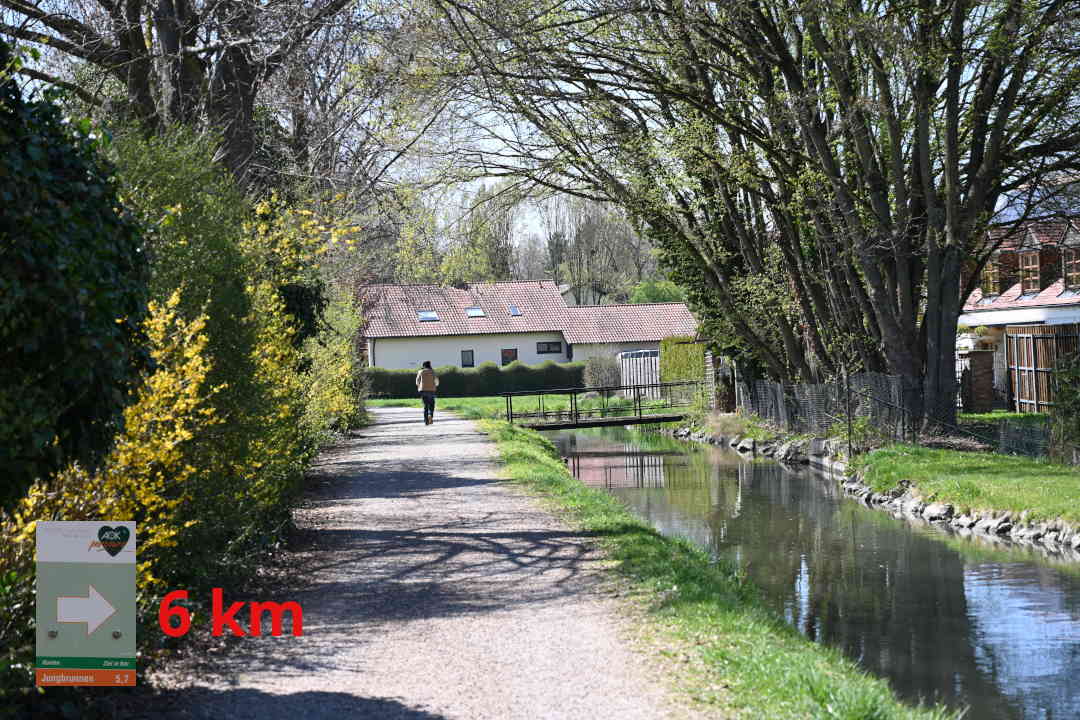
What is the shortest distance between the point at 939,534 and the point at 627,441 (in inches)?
730

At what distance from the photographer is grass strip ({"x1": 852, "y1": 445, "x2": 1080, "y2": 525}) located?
1429 centimetres

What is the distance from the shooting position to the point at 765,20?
19.9m

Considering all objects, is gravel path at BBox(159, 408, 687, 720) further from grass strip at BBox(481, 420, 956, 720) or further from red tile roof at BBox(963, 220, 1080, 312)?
red tile roof at BBox(963, 220, 1080, 312)

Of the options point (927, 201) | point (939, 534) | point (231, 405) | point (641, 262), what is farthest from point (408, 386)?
point (231, 405)

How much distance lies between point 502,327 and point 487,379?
7.82 m

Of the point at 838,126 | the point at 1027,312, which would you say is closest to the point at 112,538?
the point at 838,126

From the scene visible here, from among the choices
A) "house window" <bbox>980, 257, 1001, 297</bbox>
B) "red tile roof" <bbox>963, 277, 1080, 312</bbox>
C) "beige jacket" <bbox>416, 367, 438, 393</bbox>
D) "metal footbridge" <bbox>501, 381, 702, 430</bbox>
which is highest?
"house window" <bbox>980, 257, 1001, 297</bbox>

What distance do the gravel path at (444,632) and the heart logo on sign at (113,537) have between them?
2.98 ft

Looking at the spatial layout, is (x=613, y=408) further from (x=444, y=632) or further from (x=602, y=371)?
(x=444, y=632)

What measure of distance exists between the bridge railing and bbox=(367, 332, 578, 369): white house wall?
54.4ft

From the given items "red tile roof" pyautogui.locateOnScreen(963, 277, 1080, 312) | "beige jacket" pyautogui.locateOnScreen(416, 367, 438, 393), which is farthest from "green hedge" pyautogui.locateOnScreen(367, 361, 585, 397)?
"red tile roof" pyautogui.locateOnScreen(963, 277, 1080, 312)

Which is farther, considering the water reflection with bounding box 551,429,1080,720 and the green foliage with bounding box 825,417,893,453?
the green foliage with bounding box 825,417,893,453

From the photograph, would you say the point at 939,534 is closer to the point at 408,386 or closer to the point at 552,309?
the point at 408,386

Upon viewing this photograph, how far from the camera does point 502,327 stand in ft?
203
